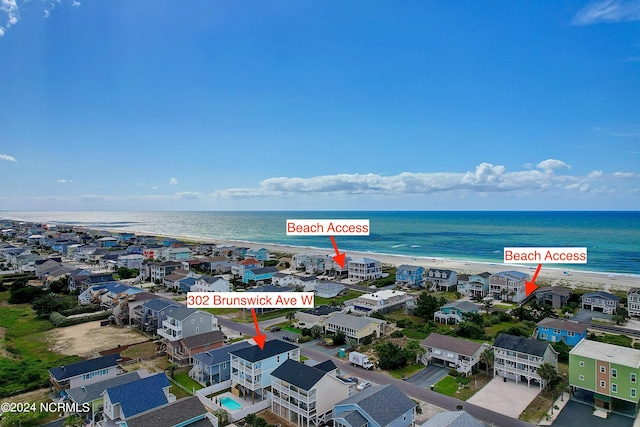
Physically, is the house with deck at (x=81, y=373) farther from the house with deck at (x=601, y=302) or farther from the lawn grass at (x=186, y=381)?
the house with deck at (x=601, y=302)

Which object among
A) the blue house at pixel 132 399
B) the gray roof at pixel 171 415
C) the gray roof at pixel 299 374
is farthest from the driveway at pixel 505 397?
the blue house at pixel 132 399

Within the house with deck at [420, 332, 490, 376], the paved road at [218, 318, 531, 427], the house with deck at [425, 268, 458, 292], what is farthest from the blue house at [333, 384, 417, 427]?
the house with deck at [425, 268, 458, 292]

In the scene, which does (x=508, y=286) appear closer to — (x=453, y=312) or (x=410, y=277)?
(x=410, y=277)

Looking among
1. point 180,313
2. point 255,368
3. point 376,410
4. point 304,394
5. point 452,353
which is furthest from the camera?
point 180,313

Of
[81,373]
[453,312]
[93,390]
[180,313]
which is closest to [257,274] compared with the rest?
[180,313]

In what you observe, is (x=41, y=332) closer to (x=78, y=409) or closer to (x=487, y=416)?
(x=78, y=409)

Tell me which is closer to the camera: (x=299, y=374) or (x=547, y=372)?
(x=299, y=374)

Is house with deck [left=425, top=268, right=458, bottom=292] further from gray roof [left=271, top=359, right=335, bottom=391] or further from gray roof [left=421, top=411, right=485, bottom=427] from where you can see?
gray roof [left=421, top=411, right=485, bottom=427]
